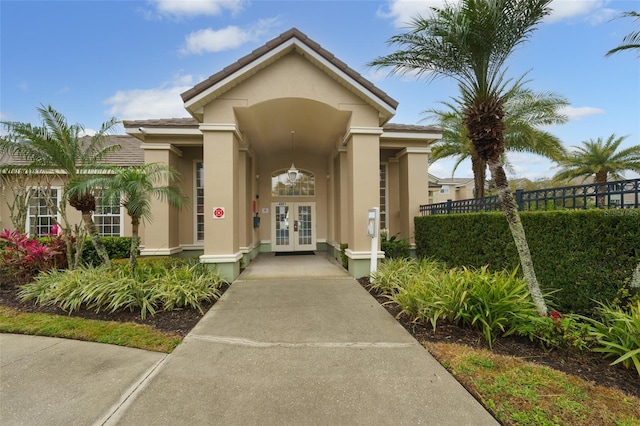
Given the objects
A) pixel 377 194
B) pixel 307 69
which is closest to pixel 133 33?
pixel 307 69

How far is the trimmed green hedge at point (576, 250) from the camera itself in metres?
3.69

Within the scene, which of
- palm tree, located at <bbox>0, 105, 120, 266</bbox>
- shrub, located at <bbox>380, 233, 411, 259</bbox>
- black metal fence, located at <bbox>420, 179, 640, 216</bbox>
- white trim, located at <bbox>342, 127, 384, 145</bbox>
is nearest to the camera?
black metal fence, located at <bbox>420, 179, 640, 216</bbox>

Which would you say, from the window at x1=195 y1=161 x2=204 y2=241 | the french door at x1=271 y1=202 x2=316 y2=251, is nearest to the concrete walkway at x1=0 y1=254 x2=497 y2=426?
the window at x1=195 y1=161 x2=204 y2=241

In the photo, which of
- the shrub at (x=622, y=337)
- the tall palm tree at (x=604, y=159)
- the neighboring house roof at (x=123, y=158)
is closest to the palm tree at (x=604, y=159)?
the tall palm tree at (x=604, y=159)

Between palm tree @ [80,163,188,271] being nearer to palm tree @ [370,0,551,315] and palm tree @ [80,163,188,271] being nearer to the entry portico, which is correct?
the entry portico

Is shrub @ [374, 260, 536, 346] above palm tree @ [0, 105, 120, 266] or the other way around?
the other way around

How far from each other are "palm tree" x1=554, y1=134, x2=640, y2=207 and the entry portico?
13.0 m

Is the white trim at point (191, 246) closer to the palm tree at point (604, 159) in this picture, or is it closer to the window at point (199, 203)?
the window at point (199, 203)

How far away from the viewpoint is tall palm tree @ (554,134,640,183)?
594 inches

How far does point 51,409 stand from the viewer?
8.48 ft

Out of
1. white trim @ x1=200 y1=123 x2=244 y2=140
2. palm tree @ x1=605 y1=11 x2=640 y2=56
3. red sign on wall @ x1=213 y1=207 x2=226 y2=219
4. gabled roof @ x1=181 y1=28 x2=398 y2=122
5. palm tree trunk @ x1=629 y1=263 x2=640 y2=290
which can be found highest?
gabled roof @ x1=181 y1=28 x2=398 y2=122

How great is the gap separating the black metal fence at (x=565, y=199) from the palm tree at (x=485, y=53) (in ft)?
3.62

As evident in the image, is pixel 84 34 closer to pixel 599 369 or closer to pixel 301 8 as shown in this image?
pixel 301 8

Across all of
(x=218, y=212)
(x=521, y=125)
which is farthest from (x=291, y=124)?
(x=521, y=125)
